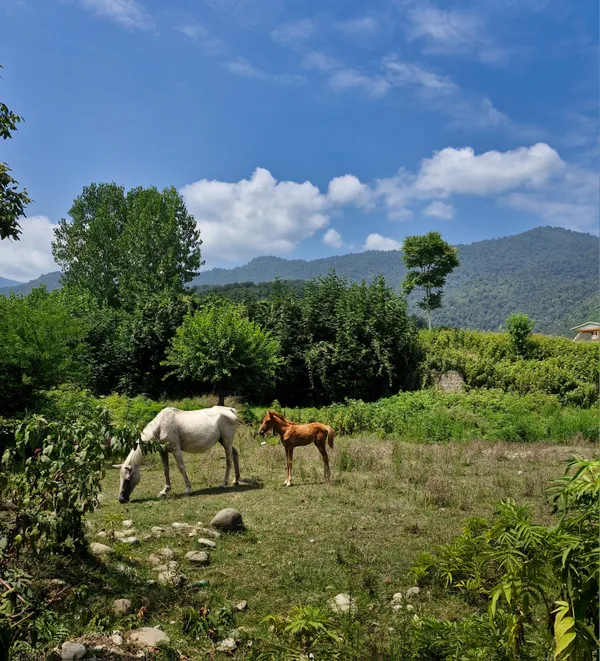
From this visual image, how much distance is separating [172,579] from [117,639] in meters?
1.25

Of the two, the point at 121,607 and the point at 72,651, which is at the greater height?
the point at 72,651

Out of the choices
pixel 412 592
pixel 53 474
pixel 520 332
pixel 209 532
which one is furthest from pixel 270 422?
pixel 520 332

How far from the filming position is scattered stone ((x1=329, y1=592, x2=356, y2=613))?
4840mm

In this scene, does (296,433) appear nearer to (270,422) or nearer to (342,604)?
(270,422)

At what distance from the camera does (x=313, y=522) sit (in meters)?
7.54

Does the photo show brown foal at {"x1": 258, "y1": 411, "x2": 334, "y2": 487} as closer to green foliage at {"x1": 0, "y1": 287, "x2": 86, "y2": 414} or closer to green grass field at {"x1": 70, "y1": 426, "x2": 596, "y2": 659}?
green grass field at {"x1": 70, "y1": 426, "x2": 596, "y2": 659}

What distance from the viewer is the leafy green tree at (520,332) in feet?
81.1

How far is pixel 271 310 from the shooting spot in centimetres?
2638

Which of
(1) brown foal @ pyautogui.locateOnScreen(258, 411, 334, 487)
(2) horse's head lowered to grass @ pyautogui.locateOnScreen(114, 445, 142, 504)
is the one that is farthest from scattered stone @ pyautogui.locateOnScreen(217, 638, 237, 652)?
(1) brown foal @ pyautogui.locateOnScreen(258, 411, 334, 487)

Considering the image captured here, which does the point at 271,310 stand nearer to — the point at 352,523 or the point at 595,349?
the point at 595,349

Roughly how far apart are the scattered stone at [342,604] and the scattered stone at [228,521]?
7.85 ft

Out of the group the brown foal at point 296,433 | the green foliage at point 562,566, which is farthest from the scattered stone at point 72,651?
the brown foal at point 296,433

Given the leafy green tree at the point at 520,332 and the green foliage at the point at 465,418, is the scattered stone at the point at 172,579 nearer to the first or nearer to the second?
the green foliage at the point at 465,418

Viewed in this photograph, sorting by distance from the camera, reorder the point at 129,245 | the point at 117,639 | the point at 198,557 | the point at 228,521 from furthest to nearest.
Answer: the point at 129,245 → the point at 228,521 → the point at 198,557 → the point at 117,639
